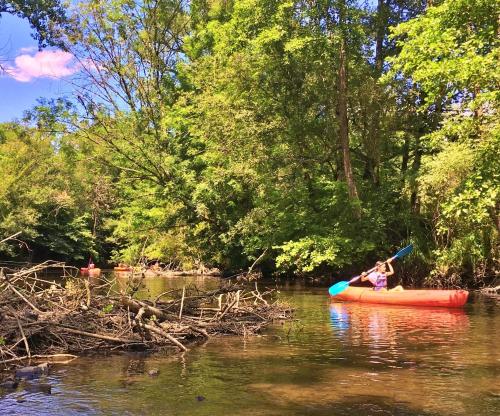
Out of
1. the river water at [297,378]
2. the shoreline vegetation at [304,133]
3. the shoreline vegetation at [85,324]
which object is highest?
the shoreline vegetation at [304,133]

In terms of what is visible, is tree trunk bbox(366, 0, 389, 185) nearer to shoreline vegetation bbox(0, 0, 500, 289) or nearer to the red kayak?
shoreline vegetation bbox(0, 0, 500, 289)

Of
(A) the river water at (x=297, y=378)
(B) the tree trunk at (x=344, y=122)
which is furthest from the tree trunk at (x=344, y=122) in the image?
(A) the river water at (x=297, y=378)

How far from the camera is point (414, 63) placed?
50.0ft

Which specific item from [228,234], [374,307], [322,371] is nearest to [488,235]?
[374,307]

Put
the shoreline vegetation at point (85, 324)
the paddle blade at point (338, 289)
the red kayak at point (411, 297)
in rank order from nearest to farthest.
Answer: the shoreline vegetation at point (85, 324)
the red kayak at point (411, 297)
the paddle blade at point (338, 289)

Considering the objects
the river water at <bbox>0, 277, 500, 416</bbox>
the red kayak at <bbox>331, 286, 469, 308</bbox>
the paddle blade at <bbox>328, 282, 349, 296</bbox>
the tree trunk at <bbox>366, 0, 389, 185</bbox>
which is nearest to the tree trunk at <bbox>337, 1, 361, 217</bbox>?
the tree trunk at <bbox>366, 0, 389, 185</bbox>

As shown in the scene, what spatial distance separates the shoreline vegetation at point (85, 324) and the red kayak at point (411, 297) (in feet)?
19.3

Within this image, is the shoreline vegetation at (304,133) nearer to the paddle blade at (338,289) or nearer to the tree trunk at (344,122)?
the tree trunk at (344,122)

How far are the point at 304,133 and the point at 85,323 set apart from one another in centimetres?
1587

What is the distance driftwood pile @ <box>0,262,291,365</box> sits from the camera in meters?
9.38

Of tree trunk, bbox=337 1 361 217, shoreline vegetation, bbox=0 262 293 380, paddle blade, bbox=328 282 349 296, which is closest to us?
shoreline vegetation, bbox=0 262 293 380

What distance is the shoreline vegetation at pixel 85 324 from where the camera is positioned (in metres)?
9.33

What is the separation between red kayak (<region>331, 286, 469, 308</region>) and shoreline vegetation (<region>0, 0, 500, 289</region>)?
2.41m

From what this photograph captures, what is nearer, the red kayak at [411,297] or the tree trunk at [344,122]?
the red kayak at [411,297]
